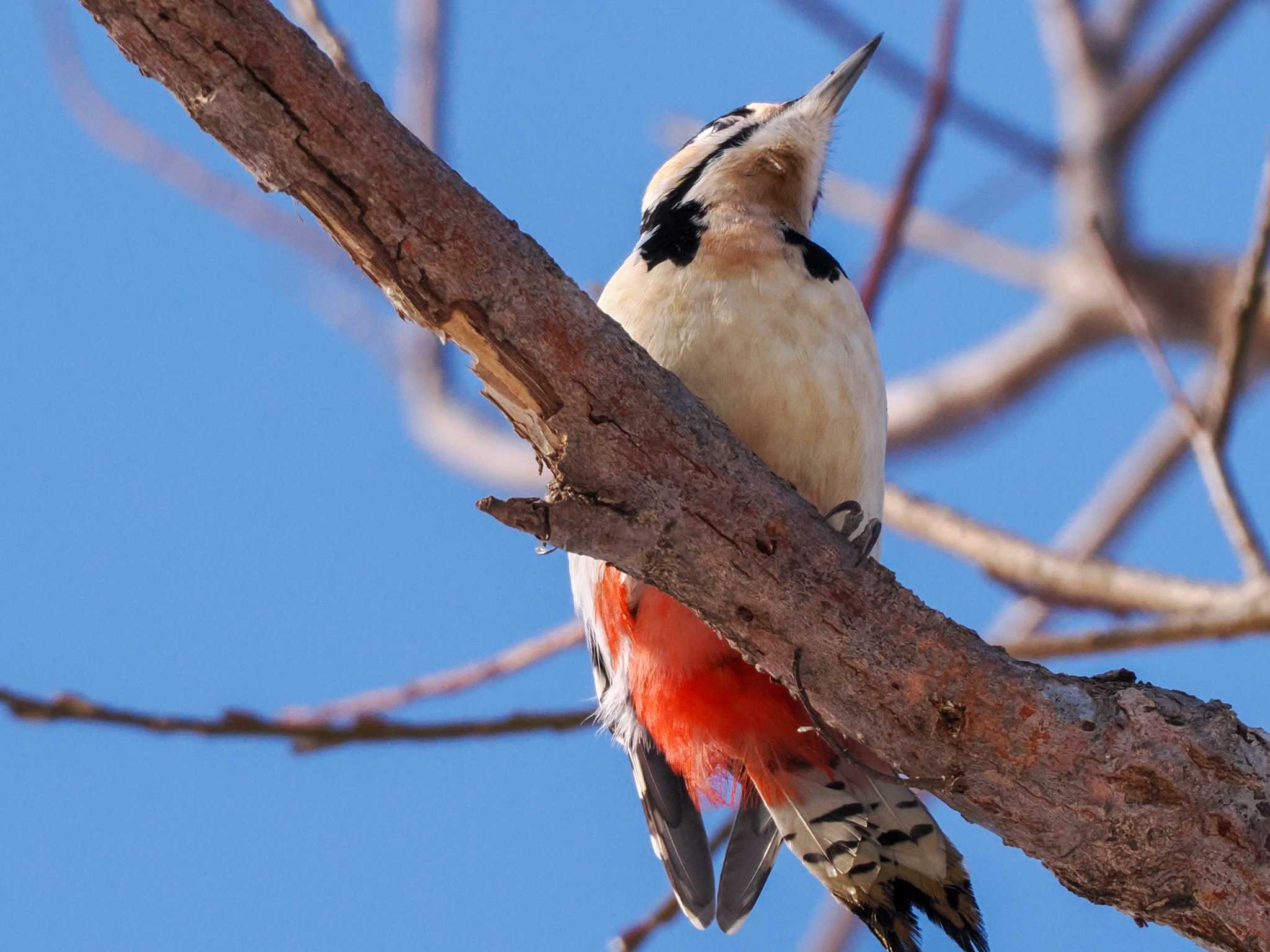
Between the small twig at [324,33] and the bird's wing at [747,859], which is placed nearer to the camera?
the small twig at [324,33]

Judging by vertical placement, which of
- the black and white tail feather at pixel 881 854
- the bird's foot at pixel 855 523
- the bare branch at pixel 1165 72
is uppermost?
the bare branch at pixel 1165 72

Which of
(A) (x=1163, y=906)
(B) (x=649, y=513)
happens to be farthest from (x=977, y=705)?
(B) (x=649, y=513)

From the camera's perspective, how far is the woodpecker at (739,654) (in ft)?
10.3

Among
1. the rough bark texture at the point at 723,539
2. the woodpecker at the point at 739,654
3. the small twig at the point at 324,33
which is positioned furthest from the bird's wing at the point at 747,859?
the small twig at the point at 324,33

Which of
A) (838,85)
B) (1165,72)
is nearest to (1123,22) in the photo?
(1165,72)

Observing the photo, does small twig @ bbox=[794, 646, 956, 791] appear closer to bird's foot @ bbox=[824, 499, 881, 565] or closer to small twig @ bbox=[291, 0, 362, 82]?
bird's foot @ bbox=[824, 499, 881, 565]

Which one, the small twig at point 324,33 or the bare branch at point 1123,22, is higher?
the bare branch at point 1123,22

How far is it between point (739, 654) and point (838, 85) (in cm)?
190

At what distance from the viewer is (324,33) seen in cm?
320

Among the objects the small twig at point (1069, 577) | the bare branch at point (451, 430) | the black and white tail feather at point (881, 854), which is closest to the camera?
the black and white tail feather at point (881, 854)

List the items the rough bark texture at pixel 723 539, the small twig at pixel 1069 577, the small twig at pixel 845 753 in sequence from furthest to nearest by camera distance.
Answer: the small twig at pixel 1069 577 < the small twig at pixel 845 753 < the rough bark texture at pixel 723 539

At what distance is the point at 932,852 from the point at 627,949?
2.33 feet

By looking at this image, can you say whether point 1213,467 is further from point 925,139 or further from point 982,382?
point 982,382

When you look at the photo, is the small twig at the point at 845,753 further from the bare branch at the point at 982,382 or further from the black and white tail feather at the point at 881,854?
the bare branch at the point at 982,382
